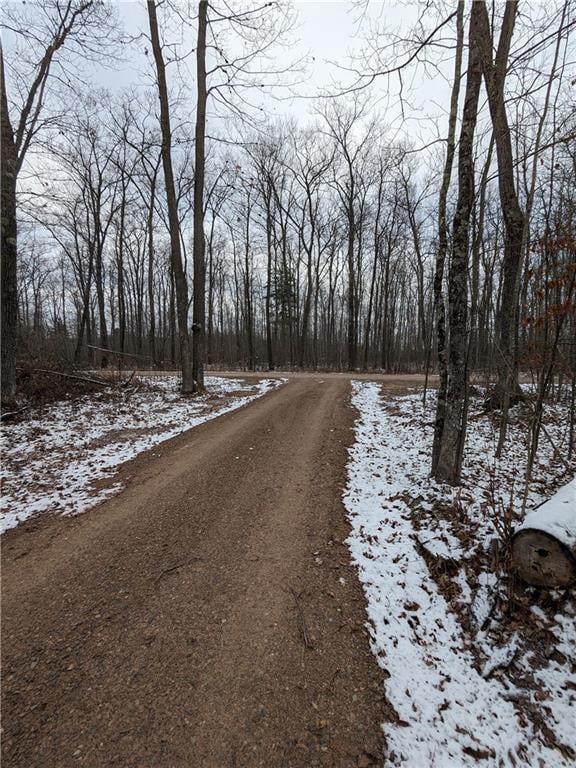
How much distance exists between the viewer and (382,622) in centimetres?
265

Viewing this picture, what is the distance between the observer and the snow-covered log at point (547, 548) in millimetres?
2611

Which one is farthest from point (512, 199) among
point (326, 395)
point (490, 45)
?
point (326, 395)

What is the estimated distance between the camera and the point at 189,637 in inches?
95.5

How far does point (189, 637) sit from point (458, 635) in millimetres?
2006

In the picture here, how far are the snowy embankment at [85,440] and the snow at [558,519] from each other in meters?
4.81

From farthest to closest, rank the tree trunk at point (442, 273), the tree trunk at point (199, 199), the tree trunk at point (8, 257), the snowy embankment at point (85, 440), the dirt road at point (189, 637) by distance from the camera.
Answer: the tree trunk at point (199, 199) < the tree trunk at point (8, 257) < the tree trunk at point (442, 273) < the snowy embankment at point (85, 440) < the dirt road at point (189, 637)

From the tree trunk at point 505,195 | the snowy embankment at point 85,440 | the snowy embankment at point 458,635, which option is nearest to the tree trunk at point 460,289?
the tree trunk at point 505,195

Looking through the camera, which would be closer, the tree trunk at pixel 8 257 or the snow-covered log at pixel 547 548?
the snow-covered log at pixel 547 548

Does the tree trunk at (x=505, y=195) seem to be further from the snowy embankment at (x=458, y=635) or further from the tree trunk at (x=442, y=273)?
the snowy embankment at (x=458, y=635)

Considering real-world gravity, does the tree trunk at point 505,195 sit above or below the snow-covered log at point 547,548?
above

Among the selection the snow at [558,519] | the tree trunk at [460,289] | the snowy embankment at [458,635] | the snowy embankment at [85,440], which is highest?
the tree trunk at [460,289]

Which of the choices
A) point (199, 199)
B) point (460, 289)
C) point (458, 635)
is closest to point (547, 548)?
point (458, 635)

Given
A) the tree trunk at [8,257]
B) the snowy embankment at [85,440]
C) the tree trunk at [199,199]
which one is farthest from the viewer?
the tree trunk at [199,199]

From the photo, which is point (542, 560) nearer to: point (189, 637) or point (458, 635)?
point (458, 635)
